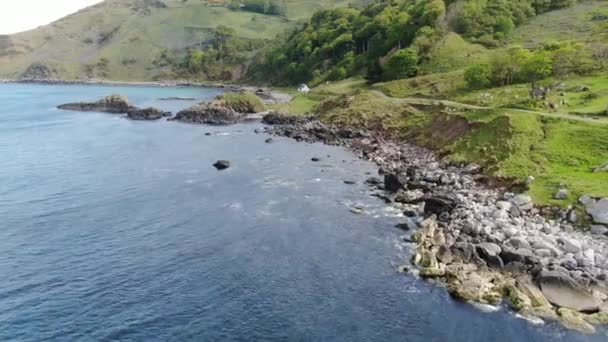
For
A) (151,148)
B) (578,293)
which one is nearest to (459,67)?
(151,148)

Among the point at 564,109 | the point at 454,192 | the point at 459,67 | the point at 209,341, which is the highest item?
the point at 459,67

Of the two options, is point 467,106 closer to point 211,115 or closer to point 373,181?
point 373,181

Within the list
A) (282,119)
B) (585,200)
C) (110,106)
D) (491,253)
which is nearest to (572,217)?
(585,200)

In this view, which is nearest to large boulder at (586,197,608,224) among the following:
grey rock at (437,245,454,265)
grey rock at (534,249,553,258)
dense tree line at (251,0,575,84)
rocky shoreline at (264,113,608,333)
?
rocky shoreline at (264,113,608,333)

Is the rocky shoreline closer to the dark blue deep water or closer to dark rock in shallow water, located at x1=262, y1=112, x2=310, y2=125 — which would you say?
the dark blue deep water

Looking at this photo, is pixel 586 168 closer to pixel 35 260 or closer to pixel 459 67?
pixel 35 260

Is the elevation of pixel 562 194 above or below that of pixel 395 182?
above
